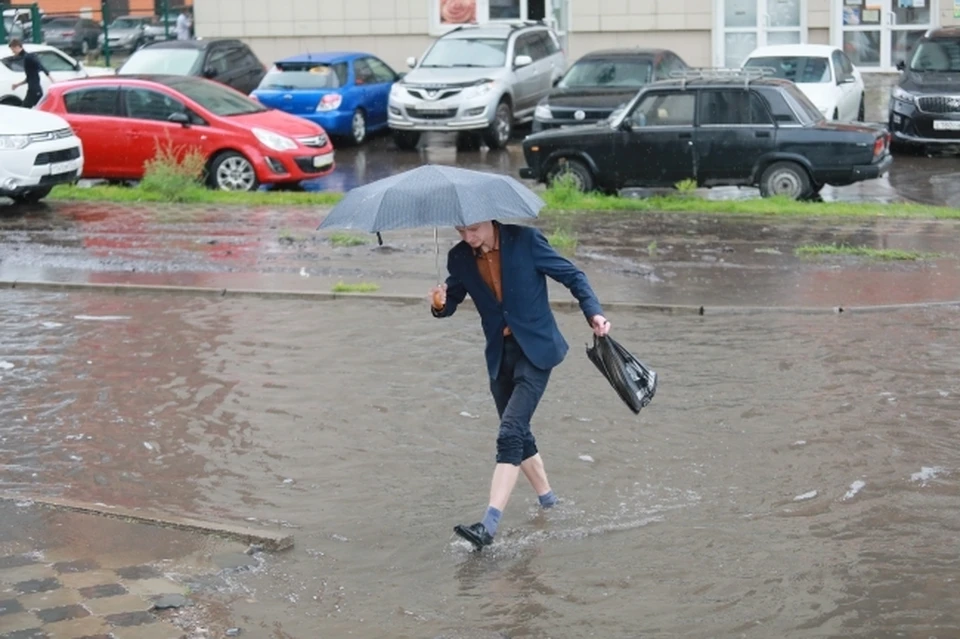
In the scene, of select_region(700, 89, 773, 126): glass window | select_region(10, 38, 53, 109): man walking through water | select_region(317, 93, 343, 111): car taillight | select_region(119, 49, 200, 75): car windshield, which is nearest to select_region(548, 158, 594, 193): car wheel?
select_region(700, 89, 773, 126): glass window

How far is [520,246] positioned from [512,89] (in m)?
18.6

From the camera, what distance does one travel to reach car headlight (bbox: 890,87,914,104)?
914 inches

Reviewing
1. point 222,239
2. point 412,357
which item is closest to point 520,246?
point 412,357

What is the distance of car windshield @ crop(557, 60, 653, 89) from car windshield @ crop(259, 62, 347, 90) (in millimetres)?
4116

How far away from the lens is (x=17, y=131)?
60.8 feet

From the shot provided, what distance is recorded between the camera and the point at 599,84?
2394 cm

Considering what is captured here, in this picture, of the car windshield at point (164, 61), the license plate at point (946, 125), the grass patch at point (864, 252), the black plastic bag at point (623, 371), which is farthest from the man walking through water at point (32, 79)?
the black plastic bag at point (623, 371)

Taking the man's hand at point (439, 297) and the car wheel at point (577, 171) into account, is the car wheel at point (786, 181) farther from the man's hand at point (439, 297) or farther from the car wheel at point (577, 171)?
the man's hand at point (439, 297)

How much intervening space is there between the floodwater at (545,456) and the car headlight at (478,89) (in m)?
12.3

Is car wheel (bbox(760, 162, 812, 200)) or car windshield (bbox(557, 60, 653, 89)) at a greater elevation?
car windshield (bbox(557, 60, 653, 89))

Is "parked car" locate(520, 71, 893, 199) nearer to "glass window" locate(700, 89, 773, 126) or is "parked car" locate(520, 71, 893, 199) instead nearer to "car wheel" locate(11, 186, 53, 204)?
"glass window" locate(700, 89, 773, 126)

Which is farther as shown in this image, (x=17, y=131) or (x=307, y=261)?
(x=17, y=131)

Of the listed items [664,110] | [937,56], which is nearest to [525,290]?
[664,110]

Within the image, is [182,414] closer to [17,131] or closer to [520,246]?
[520,246]
